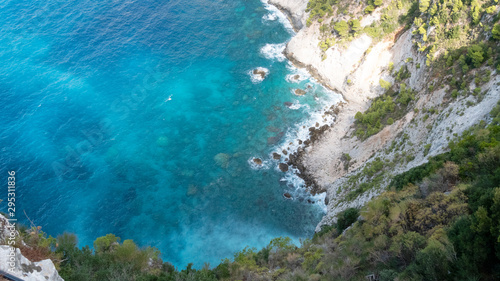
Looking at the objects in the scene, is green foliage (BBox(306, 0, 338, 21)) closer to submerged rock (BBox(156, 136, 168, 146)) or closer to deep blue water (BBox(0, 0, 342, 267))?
deep blue water (BBox(0, 0, 342, 267))

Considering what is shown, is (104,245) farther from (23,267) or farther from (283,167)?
(283,167)

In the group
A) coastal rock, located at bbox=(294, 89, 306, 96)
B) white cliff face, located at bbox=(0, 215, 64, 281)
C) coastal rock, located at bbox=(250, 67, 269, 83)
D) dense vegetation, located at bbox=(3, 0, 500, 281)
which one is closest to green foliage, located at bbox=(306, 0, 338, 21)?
coastal rock, located at bbox=(250, 67, 269, 83)

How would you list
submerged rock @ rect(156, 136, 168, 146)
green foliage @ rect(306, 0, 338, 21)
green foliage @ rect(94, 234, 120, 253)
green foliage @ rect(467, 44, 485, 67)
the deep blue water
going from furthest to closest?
green foliage @ rect(306, 0, 338, 21) → submerged rock @ rect(156, 136, 168, 146) → the deep blue water → green foliage @ rect(467, 44, 485, 67) → green foliage @ rect(94, 234, 120, 253)

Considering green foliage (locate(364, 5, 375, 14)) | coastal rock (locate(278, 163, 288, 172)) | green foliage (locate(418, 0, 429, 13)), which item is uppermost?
green foliage (locate(418, 0, 429, 13))

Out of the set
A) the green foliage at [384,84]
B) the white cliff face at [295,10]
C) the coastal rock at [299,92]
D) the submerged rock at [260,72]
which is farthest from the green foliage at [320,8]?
the green foliage at [384,84]

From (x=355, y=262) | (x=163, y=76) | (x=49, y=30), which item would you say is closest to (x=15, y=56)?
(x=49, y=30)

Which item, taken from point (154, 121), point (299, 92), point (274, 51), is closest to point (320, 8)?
point (274, 51)
